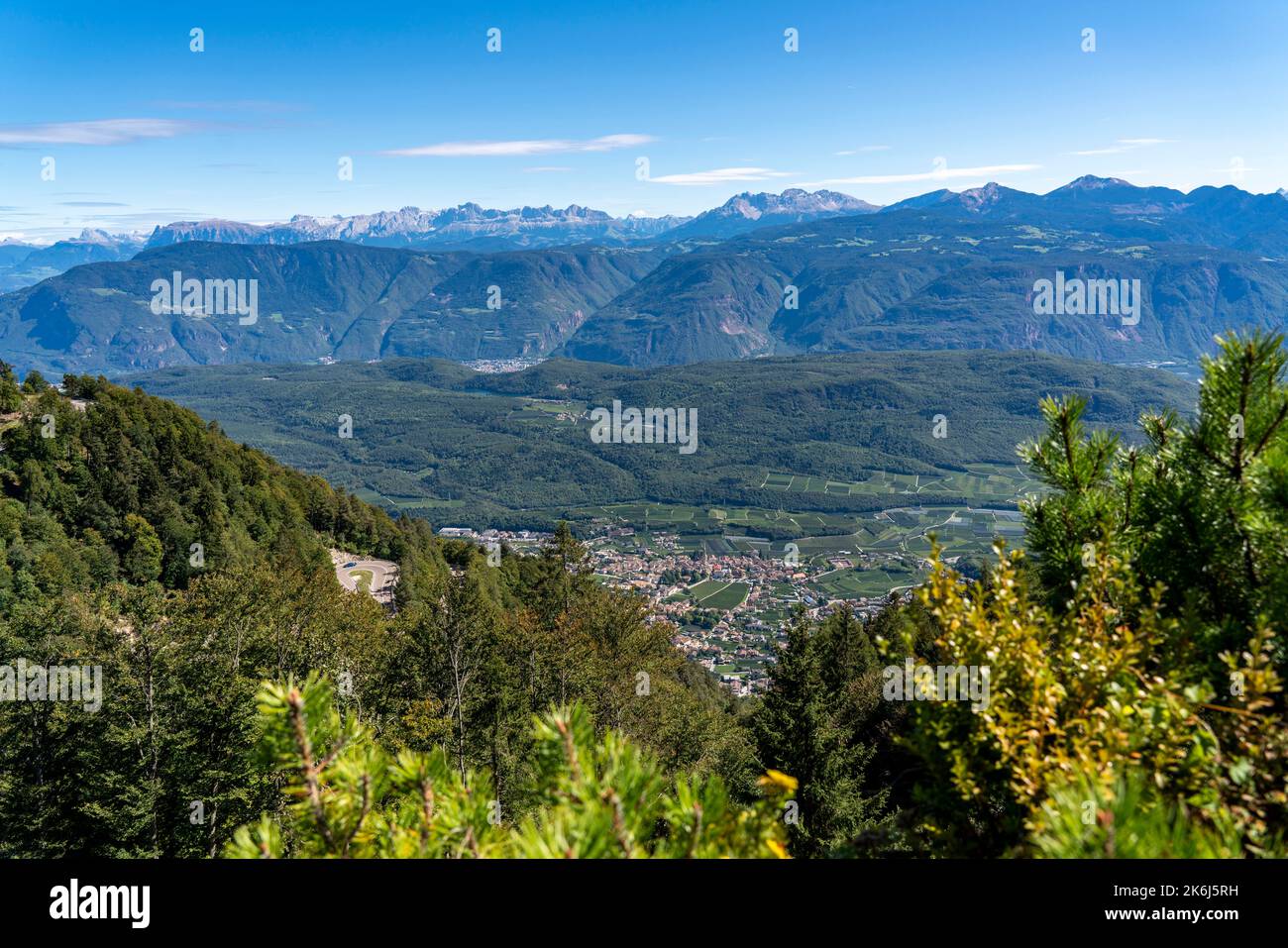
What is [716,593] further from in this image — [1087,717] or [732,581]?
[1087,717]

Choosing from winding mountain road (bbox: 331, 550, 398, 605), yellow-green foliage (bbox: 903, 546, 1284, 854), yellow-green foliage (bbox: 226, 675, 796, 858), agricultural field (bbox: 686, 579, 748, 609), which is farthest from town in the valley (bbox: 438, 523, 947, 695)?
yellow-green foliage (bbox: 226, 675, 796, 858)

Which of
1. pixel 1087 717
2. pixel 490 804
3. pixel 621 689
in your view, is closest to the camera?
pixel 1087 717

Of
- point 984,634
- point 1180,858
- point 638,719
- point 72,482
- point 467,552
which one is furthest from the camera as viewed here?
point 467,552

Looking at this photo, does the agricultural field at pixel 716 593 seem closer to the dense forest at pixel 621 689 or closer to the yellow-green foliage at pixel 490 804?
the dense forest at pixel 621 689

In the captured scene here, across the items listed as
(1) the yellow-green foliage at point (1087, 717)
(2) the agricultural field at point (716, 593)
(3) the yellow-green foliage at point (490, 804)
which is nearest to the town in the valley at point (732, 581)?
(2) the agricultural field at point (716, 593)

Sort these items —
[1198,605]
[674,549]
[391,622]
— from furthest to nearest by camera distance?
[674,549] < [391,622] < [1198,605]

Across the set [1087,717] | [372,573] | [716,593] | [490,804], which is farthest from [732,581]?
[490,804]
